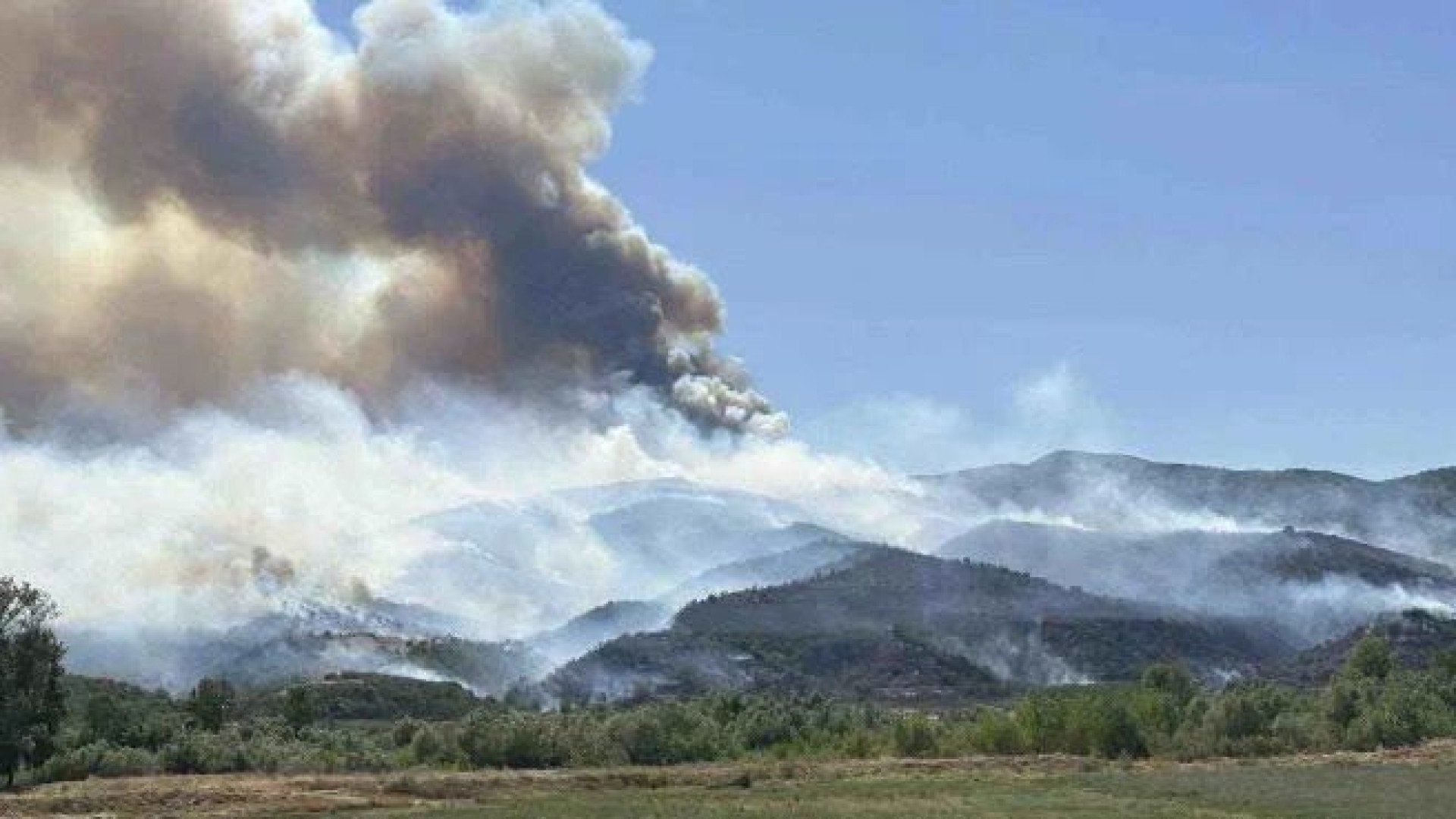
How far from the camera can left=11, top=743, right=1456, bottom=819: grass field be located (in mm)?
70562

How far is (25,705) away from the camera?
94812 mm

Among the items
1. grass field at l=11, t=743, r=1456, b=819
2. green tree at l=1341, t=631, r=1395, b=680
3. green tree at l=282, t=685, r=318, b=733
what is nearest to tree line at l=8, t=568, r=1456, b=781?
grass field at l=11, t=743, r=1456, b=819

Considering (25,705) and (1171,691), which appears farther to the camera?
(1171,691)

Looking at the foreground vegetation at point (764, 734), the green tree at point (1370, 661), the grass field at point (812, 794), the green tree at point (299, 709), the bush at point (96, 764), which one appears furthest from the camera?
the green tree at point (1370, 661)

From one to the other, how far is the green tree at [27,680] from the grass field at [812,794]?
8.90 metres

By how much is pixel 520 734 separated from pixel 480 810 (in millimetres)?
36266

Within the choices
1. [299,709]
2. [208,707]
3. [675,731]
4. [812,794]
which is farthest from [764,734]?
[299,709]

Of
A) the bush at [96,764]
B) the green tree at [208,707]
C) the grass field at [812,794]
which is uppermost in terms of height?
the green tree at [208,707]

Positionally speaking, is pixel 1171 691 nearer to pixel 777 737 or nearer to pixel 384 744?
pixel 777 737

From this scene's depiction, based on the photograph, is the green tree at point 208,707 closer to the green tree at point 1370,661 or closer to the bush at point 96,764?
the bush at point 96,764

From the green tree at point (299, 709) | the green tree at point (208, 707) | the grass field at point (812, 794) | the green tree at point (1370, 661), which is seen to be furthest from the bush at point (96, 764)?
the green tree at point (1370, 661)

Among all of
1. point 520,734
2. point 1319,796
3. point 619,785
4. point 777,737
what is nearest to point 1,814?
point 619,785

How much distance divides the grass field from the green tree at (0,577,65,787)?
8903mm

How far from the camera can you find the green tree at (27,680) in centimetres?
9300
